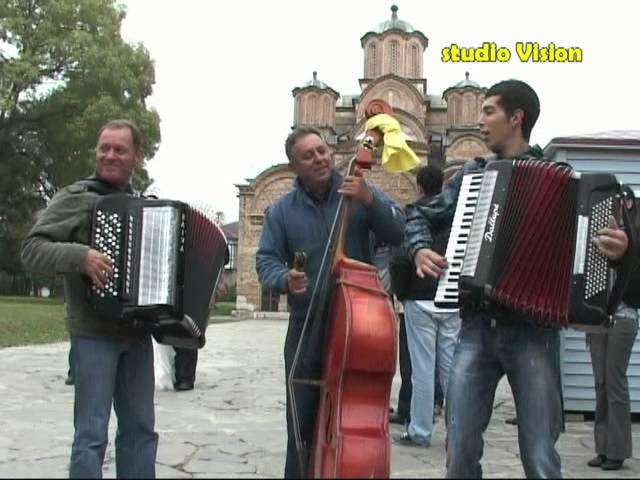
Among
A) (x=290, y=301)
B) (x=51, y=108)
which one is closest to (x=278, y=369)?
(x=290, y=301)

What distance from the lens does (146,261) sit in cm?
336

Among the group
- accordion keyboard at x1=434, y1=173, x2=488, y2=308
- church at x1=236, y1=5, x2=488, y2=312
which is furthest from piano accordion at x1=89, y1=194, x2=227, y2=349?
church at x1=236, y1=5, x2=488, y2=312

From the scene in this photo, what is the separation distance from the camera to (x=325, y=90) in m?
50.7

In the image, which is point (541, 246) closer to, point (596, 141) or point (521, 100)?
point (521, 100)

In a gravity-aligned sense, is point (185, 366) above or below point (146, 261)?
below

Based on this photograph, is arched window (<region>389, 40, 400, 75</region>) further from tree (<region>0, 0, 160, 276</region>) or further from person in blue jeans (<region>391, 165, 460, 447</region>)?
person in blue jeans (<region>391, 165, 460, 447</region>)

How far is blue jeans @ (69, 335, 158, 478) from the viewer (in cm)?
336

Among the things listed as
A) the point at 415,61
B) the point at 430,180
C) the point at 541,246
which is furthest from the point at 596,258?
the point at 415,61

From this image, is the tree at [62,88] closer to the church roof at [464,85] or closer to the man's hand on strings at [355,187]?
the church roof at [464,85]

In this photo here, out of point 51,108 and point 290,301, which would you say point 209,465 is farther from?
point 51,108

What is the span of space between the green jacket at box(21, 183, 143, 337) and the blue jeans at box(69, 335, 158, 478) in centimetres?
6

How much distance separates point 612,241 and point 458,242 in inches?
23.9

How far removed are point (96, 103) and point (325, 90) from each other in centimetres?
2024

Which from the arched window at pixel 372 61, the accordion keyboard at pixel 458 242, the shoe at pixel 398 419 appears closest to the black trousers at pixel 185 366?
the shoe at pixel 398 419
